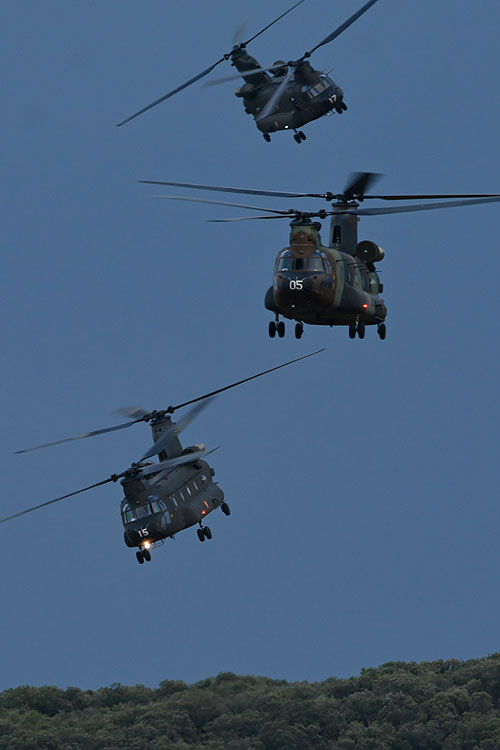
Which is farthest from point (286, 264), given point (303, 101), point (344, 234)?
point (303, 101)

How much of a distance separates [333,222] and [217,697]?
78593 millimetres

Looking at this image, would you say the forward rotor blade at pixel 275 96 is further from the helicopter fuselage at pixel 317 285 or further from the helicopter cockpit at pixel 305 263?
the helicopter cockpit at pixel 305 263

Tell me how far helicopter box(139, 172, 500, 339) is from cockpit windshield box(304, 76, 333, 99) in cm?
1796

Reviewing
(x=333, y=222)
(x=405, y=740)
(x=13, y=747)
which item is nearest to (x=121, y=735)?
(x=13, y=747)

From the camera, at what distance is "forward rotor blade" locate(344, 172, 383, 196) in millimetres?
91062

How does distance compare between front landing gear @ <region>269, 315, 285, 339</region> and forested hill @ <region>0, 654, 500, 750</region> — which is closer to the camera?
front landing gear @ <region>269, 315, 285, 339</region>

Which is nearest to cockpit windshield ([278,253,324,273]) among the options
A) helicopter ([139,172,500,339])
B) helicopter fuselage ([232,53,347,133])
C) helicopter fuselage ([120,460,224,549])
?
helicopter ([139,172,500,339])

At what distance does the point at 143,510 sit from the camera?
3684 inches

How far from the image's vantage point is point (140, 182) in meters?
80.9

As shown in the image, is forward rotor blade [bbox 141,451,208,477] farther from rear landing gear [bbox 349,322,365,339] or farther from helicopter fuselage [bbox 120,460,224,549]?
rear landing gear [bbox 349,322,365,339]

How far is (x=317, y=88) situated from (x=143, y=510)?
26.6m

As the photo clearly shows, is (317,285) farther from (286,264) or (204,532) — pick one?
(204,532)

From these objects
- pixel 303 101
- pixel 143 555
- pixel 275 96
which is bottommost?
pixel 143 555

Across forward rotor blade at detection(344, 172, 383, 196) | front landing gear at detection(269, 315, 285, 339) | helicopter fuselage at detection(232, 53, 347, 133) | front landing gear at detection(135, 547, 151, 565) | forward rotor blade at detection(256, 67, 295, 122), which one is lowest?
front landing gear at detection(135, 547, 151, 565)
